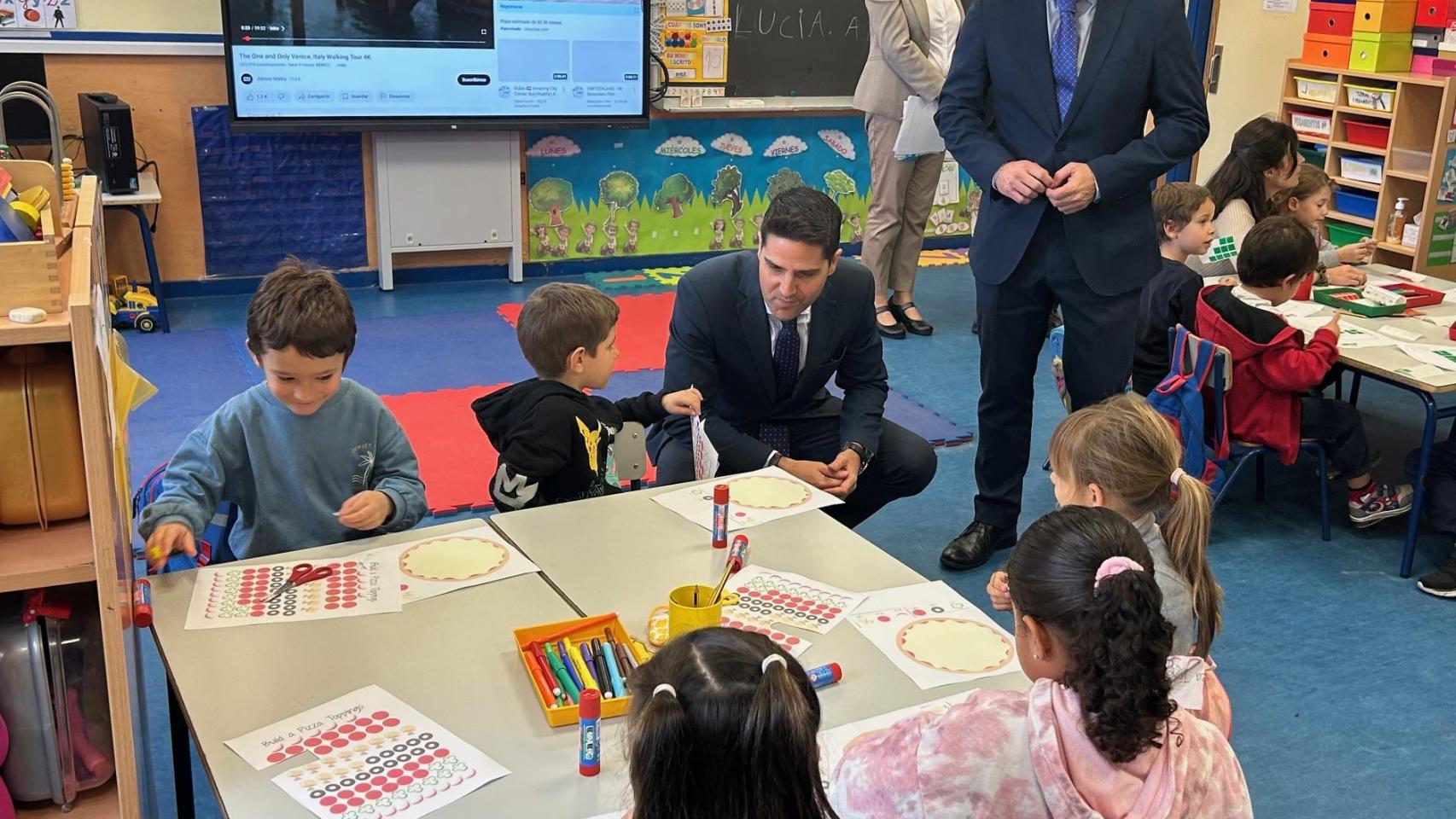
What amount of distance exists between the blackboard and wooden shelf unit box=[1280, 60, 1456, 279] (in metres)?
2.32

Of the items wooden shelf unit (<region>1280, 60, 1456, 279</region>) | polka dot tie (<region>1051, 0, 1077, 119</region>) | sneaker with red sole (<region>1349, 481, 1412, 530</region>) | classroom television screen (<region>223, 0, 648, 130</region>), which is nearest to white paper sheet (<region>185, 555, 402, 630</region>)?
polka dot tie (<region>1051, 0, 1077, 119</region>)

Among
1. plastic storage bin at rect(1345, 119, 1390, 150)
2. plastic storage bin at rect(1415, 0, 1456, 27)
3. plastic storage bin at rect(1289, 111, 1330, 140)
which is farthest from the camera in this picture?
plastic storage bin at rect(1289, 111, 1330, 140)

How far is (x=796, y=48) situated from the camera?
7.00 meters

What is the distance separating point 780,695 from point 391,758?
24.0 inches

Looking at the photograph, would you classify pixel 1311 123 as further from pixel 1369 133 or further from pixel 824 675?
pixel 824 675

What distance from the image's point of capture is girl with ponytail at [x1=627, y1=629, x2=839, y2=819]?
122 cm

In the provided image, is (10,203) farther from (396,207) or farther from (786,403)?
(396,207)

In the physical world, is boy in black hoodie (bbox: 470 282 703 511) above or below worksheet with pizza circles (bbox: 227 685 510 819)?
above

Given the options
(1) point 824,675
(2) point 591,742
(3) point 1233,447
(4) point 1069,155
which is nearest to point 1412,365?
(3) point 1233,447

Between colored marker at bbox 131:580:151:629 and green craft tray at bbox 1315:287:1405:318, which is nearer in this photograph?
colored marker at bbox 131:580:151:629

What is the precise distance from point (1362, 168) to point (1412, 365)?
333 centimetres

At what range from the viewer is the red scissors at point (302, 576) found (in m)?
2.04

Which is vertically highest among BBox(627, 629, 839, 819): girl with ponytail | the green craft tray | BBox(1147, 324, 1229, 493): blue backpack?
BBox(627, 629, 839, 819): girl with ponytail

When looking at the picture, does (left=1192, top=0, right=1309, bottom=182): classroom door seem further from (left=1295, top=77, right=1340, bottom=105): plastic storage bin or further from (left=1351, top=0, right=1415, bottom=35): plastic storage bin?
(left=1351, top=0, right=1415, bottom=35): plastic storage bin
